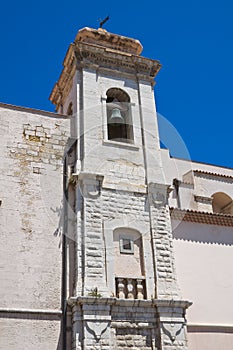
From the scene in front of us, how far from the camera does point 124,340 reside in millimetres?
8930

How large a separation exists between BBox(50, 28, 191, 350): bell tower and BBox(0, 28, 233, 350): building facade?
0.08 feet

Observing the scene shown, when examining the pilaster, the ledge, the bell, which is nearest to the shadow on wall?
the pilaster

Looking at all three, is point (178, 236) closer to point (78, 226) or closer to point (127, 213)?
point (127, 213)

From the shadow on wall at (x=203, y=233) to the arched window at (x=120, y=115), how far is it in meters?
2.57

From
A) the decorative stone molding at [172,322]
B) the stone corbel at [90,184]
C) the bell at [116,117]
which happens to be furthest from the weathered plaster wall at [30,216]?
the decorative stone molding at [172,322]

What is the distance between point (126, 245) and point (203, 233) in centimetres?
245

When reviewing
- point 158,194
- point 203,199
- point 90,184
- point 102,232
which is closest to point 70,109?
point 90,184

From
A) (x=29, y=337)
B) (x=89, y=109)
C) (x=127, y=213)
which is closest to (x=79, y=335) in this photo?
(x=29, y=337)

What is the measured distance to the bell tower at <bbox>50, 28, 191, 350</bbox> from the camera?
9.03 metres

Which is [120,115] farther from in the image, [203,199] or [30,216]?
[203,199]

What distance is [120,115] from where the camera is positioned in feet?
38.0

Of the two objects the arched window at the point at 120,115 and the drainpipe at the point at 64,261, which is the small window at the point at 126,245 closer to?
the drainpipe at the point at 64,261

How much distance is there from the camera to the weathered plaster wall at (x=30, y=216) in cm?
883

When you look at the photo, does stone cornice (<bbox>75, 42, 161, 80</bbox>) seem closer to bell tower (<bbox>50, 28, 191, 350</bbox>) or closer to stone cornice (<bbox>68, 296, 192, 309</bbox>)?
bell tower (<bbox>50, 28, 191, 350</bbox>)
